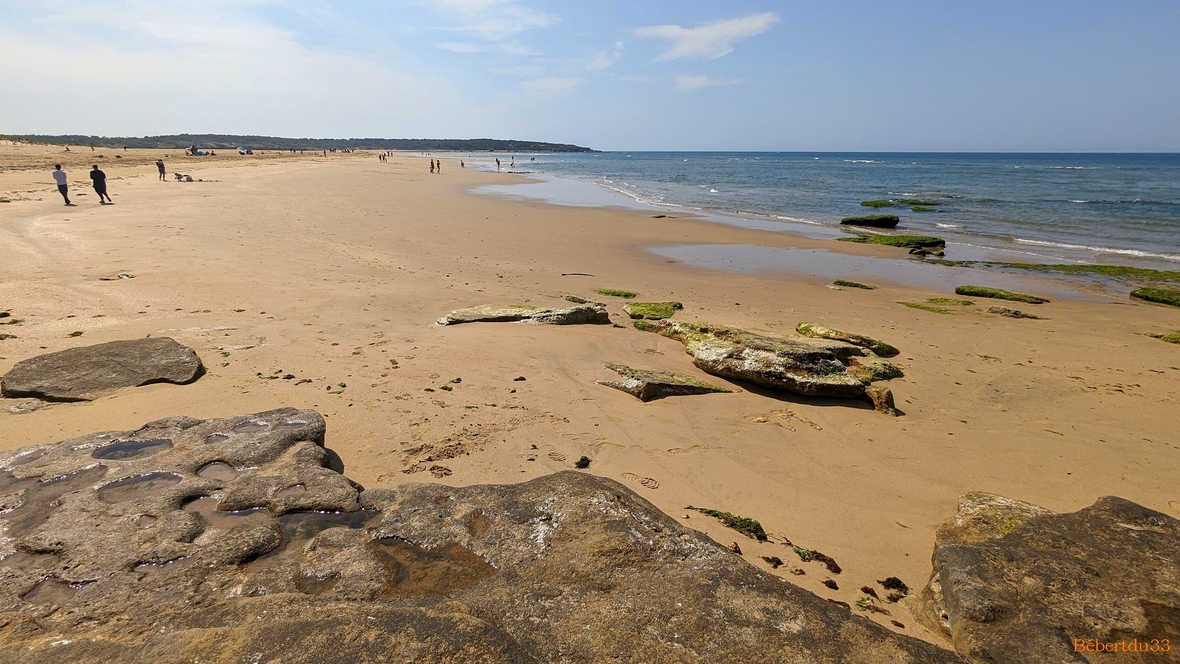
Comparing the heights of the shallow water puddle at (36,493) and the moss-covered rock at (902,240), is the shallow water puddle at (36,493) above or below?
below

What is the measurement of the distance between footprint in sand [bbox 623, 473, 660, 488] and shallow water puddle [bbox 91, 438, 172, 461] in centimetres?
347

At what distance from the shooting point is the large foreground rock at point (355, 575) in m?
2.26

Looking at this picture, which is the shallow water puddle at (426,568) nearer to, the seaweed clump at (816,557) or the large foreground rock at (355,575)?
the large foreground rock at (355,575)

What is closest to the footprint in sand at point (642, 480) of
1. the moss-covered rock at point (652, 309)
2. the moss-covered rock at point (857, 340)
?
the moss-covered rock at point (652, 309)

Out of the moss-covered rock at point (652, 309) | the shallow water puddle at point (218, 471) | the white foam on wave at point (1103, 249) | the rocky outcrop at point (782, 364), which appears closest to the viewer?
the shallow water puddle at point (218, 471)

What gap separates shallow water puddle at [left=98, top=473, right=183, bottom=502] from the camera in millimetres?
3386

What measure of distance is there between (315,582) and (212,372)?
14.3ft

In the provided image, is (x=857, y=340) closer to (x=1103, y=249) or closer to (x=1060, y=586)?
(x=1060, y=586)

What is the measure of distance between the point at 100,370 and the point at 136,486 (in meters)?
2.94

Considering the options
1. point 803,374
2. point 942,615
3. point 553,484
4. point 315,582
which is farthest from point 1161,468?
point 315,582

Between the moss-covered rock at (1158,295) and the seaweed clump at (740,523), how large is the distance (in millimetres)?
14817
